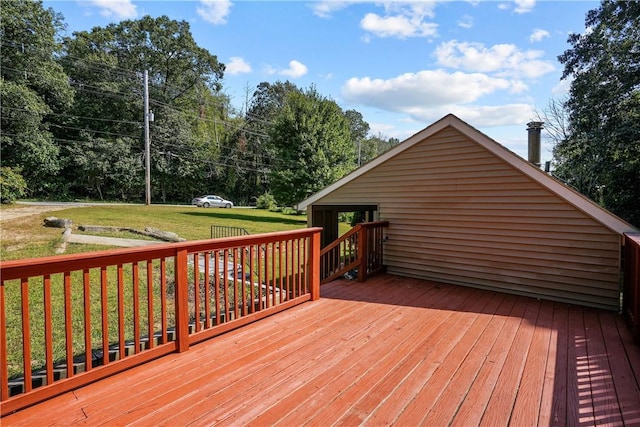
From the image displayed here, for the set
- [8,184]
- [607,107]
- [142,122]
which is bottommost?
[8,184]

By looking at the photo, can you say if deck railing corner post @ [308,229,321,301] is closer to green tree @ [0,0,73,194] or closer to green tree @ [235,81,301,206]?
green tree @ [0,0,73,194]

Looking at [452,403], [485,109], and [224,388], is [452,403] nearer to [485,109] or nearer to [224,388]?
[224,388]

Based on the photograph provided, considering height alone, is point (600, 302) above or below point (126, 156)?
below

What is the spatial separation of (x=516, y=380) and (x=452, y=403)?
67 cm

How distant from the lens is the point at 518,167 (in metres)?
4.87

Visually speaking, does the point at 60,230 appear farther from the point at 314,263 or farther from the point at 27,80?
the point at 27,80

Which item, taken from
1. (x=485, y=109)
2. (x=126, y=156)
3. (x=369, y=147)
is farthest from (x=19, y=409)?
(x=369, y=147)

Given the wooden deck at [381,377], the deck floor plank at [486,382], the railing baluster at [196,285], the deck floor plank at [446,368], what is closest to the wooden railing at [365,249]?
the wooden deck at [381,377]

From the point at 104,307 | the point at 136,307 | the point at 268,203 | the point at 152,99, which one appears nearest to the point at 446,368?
the point at 136,307

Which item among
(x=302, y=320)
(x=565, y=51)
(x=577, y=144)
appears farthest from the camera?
(x=565, y=51)

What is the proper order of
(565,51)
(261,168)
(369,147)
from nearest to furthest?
(565,51)
(261,168)
(369,147)

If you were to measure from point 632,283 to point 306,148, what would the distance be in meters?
15.2

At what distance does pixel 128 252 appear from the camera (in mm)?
2416

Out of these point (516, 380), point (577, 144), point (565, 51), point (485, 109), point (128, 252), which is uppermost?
point (565, 51)
